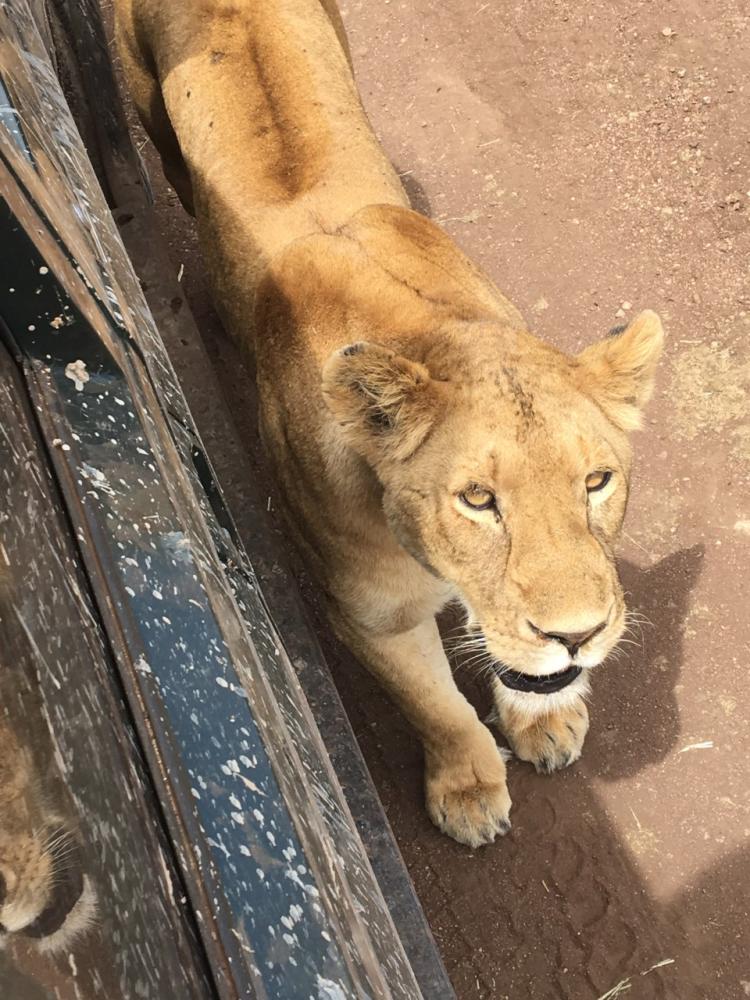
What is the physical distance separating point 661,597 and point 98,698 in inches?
113

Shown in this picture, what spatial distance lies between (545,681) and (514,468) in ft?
1.93

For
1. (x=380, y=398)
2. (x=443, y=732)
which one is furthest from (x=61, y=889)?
(x=443, y=732)

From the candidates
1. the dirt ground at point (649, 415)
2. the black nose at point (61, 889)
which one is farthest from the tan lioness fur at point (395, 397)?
the black nose at point (61, 889)

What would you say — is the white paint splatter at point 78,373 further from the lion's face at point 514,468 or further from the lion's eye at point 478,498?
the lion's eye at point 478,498

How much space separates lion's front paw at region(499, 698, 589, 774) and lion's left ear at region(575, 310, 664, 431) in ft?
4.23

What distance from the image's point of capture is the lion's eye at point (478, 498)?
2170 millimetres

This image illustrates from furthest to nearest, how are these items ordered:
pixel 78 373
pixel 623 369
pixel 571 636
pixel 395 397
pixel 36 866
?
pixel 623 369 < pixel 395 397 < pixel 571 636 < pixel 78 373 < pixel 36 866

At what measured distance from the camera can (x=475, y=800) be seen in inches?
129

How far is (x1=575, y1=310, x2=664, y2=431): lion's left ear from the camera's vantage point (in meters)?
2.41

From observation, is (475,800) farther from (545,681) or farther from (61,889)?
(61,889)

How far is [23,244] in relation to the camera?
4.72 ft

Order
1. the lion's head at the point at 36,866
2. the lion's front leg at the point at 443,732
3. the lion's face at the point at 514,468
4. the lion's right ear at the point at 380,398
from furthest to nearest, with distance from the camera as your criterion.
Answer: the lion's front leg at the point at 443,732 < the lion's right ear at the point at 380,398 < the lion's face at the point at 514,468 < the lion's head at the point at 36,866

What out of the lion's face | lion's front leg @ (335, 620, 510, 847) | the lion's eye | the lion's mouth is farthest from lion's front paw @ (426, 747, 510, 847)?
the lion's eye

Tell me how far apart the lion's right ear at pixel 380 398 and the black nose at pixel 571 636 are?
56 cm
